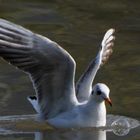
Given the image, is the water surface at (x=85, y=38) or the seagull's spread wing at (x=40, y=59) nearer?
the seagull's spread wing at (x=40, y=59)

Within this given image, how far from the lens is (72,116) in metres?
11.1

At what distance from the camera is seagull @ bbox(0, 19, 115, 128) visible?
10398mm

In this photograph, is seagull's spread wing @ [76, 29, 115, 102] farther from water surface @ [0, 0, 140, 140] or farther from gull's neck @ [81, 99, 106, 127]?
water surface @ [0, 0, 140, 140]

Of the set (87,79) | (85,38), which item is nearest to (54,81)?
(87,79)

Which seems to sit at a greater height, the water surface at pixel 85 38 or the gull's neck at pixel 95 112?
the water surface at pixel 85 38

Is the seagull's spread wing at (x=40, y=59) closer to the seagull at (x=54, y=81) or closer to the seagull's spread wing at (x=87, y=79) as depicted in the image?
the seagull at (x=54, y=81)

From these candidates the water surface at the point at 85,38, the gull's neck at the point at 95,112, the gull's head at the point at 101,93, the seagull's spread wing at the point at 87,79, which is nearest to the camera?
the gull's head at the point at 101,93

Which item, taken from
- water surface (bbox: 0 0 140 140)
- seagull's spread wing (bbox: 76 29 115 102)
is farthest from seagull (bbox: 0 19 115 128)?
water surface (bbox: 0 0 140 140)

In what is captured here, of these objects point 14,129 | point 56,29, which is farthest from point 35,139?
point 56,29

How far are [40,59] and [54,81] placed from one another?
1.33ft

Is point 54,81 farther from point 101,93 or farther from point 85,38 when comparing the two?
point 85,38

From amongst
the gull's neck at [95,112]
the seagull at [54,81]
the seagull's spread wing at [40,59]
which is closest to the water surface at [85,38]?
the gull's neck at [95,112]

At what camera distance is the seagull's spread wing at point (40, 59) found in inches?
408

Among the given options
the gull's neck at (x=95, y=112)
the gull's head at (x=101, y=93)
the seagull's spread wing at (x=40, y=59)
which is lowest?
the gull's neck at (x=95, y=112)
